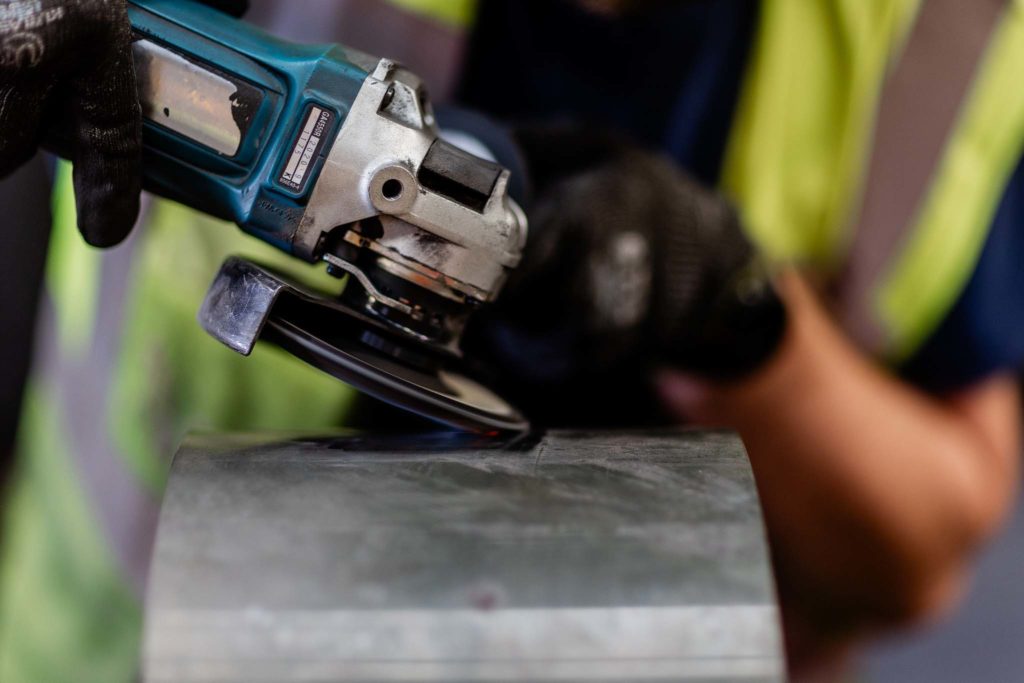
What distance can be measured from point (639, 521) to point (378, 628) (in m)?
0.13

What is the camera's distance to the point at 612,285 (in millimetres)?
813

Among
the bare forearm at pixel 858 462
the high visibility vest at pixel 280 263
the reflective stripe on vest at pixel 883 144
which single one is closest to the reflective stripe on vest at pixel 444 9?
the high visibility vest at pixel 280 263

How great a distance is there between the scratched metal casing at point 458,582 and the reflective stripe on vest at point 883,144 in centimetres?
61

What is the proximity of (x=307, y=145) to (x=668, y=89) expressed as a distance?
0.62 m

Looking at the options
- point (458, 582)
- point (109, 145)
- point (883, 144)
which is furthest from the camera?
point (883, 144)

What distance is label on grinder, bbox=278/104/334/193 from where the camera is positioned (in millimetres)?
537

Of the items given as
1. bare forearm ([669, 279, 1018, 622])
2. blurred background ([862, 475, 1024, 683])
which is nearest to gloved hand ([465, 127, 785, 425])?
bare forearm ([669, 279, 1018, 622])

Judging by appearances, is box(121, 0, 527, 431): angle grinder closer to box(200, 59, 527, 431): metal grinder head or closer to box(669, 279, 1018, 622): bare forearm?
box(200, 59, 527, 431): metal grinder head

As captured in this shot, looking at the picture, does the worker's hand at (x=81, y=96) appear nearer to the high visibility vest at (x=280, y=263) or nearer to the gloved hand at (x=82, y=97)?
the gloved hand at (x=82, y=97)

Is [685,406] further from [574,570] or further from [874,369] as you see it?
[574,570]

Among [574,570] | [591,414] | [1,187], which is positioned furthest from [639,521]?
[1,187]

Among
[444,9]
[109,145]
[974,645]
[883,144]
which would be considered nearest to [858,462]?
[883,144]

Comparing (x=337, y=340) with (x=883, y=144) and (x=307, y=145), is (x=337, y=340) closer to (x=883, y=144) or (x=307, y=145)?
(x=307, y=145)

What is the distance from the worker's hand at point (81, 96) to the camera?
471 millimetres
